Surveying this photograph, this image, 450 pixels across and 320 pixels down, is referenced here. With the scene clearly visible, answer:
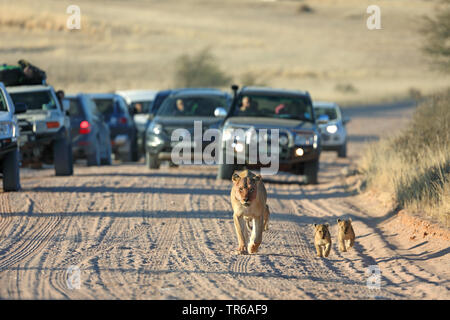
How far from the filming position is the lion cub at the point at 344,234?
1007cm

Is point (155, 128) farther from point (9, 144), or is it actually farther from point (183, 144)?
point (9, 144)

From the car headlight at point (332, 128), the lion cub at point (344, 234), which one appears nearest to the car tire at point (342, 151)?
the car headlight at point (332, 128)

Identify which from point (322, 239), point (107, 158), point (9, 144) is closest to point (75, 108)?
point (107, 158)

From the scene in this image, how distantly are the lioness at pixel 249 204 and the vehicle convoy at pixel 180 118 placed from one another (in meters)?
6.87

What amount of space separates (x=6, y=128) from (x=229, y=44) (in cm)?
7569

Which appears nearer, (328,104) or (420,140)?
(420,140)

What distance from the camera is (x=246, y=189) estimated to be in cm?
918

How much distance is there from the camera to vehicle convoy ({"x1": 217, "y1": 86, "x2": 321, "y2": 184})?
15.5 m

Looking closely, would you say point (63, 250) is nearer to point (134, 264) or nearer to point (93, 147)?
point (134, 264)

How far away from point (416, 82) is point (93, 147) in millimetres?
53277

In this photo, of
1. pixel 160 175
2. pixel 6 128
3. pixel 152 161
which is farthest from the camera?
pixel 152 161

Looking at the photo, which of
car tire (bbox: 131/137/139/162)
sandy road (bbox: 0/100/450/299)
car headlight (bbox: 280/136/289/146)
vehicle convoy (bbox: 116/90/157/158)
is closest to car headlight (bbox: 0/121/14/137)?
sandy road (bbox: 0/100/450/299)

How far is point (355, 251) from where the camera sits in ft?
34.1

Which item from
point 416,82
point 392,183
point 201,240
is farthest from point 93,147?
point 416,82
